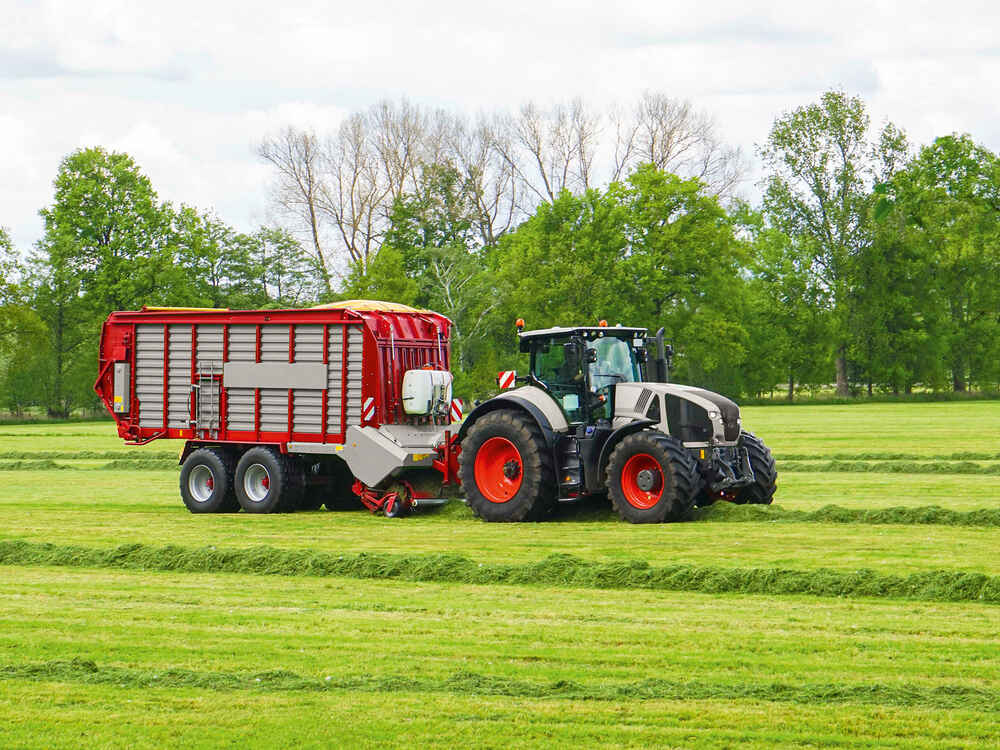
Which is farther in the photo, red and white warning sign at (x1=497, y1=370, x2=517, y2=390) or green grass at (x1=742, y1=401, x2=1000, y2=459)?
green grass at (x1=742, y1=401, x2=1000, y2=459)

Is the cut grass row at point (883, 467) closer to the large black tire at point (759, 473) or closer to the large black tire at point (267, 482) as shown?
the large black tire at point (759, 473)

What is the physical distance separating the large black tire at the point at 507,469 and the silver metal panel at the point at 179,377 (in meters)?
4.66

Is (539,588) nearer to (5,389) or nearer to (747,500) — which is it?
(747,500)

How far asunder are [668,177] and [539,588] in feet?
189

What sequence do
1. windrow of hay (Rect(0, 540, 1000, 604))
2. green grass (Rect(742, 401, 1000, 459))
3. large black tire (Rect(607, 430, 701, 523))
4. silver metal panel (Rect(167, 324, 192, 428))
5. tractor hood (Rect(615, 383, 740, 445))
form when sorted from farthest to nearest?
green grass (Rect(742, 401, 1000, 459)), silver metal panel (Rect(167, 324, 192, 428)), tractor hood (Rect(615, 383, 740, 445)), large black tire (Rect(607, 430, 701, 523)), windrow of hay (Rect(0, 540, 1000, 604))

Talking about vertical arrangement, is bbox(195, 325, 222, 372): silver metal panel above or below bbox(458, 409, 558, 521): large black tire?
above

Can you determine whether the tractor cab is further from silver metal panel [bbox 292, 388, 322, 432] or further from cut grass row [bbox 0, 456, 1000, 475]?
cut grass row [bbox 0, 456, 1000, 475]

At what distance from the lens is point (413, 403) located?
60.3 feet

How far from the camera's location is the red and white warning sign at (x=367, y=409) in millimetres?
18156

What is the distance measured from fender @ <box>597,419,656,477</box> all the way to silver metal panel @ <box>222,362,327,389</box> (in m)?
4.31

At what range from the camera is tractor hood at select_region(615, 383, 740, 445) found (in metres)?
16.4

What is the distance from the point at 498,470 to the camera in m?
17.4

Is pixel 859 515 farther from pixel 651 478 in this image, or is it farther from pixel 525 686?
pixel 525 686

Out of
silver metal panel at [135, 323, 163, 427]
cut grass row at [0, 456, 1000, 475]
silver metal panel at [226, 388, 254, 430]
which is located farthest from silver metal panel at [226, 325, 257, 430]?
cut grass row at [0, 456, 1000, 475]
